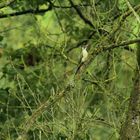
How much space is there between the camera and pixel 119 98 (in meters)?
4.13

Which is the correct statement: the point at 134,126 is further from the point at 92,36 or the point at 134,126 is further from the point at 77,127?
the point at 92,36

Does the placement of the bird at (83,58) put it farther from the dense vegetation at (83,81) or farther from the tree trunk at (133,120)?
the tree trunk at (133,120)

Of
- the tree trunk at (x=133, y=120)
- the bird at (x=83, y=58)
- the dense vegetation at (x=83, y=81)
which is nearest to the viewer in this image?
the bird at (x=83, y=58)

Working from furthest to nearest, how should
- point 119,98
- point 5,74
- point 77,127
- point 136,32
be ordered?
point 5,74
point 119,98
point 77,127
point 136,32

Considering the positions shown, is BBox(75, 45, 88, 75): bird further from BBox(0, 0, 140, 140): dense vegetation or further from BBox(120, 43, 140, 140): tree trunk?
BBox(120, 43, 140, 140): tree trunk

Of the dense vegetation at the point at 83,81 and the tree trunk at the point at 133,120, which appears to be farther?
the tree trunk at the point at 133,120

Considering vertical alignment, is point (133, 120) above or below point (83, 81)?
below

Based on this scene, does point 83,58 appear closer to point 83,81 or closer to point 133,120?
point 133,120

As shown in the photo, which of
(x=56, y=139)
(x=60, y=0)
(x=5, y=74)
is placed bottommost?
(x=56, y=139)

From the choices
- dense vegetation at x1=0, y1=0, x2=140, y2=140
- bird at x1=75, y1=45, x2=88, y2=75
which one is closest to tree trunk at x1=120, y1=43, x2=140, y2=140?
dense vegetation at x1=0, y1=0, x2=140, y2=140

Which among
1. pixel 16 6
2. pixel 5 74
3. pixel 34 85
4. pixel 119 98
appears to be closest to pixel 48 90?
pixel 34 85

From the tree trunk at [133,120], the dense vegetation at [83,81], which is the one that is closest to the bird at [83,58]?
the dense vegetation at [83,81]

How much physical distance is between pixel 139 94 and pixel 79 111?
369 millimetres

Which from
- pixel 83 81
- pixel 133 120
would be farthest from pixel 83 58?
pixel 83 81
